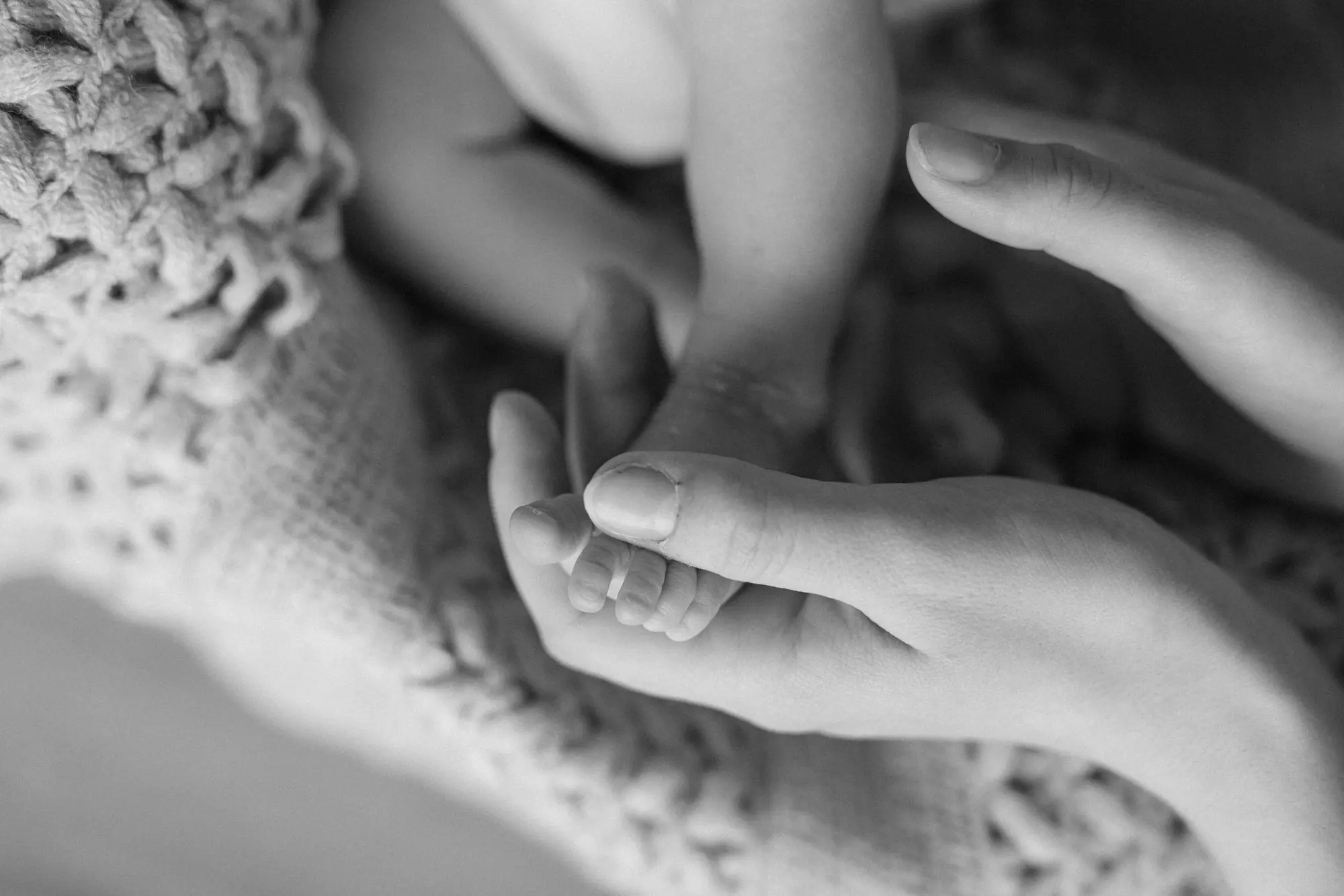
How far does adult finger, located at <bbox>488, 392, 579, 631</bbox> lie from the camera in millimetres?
529

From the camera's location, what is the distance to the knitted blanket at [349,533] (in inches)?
19.9

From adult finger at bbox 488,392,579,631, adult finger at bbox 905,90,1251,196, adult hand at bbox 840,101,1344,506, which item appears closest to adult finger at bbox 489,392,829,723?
adult finger at bbox 488,392,579,631

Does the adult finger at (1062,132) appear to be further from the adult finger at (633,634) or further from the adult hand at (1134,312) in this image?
the adult finger at (633,634)

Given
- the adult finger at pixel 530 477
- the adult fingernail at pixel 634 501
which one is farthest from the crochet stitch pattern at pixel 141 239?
the adult fingernail at pixel 634 501

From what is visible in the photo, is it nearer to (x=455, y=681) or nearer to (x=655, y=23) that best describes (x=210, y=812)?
(x=455, y=681)

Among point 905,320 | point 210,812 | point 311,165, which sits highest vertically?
point 905,320

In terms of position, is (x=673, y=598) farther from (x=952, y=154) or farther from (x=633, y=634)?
(x=952, y=154)

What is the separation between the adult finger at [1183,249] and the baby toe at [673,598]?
0.63 feet

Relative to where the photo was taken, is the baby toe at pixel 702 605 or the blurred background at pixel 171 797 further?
the blurred background at pixel 171 797

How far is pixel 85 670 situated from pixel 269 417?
30 cm

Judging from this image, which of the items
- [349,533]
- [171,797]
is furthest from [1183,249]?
[171,797]

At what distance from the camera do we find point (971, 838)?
0.63m

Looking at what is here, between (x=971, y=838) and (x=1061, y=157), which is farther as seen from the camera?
(x=971, y=838)

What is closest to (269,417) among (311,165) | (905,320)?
(311,165)
